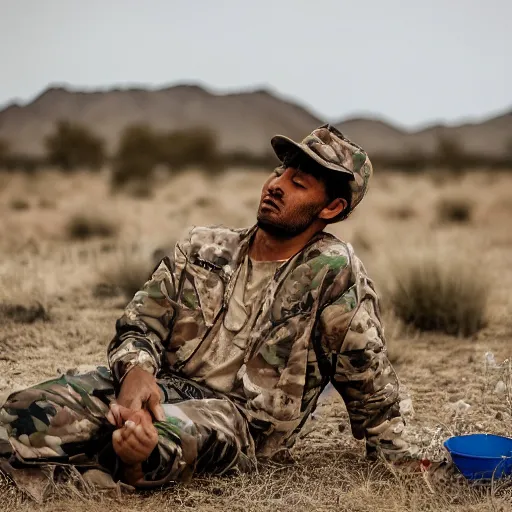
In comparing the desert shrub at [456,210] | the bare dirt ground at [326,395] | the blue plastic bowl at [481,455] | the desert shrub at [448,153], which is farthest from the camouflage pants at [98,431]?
the desert shrub at [448,153]

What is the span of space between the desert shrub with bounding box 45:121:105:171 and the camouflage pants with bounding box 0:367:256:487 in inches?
1584

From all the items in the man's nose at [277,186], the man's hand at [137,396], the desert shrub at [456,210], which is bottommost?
the desert shrub at [456,210]

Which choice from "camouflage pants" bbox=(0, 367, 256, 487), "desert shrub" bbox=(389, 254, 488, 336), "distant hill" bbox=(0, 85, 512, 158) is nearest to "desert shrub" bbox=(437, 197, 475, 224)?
"desert shrub" bbox=(389, 254, 488, 336)

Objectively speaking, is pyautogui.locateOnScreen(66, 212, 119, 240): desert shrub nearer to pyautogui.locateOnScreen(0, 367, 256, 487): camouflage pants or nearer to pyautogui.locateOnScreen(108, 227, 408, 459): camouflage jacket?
pyautogui.locateOnScreen(108, 227, 408, 459): camouflage jacket

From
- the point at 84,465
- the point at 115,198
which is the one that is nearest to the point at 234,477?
the point at 84,465

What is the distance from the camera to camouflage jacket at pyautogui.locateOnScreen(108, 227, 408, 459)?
3.62 metres

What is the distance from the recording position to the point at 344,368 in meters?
3.68

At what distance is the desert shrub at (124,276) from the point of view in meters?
8.48

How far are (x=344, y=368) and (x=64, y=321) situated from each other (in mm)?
4020

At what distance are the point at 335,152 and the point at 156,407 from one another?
1.26 metres

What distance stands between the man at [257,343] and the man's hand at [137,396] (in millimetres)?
12

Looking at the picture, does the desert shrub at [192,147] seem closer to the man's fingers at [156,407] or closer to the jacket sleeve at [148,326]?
the jacket sleeve at [148,326]

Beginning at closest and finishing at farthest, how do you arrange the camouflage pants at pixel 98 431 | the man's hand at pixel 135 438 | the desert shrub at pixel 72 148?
1. the man's hand at pixel 135 438
2. the camouflage pants at pixel 98 431
3. the desert shrub at pixel 72 148

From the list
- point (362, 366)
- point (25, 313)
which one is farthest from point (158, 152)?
point (362, 366)
